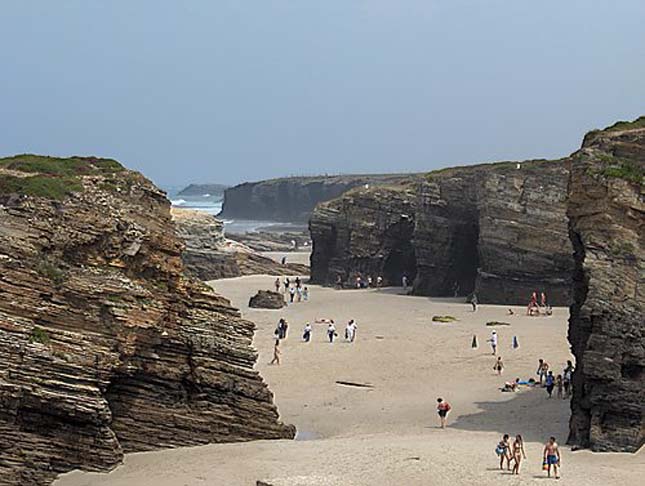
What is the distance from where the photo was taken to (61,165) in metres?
23.9

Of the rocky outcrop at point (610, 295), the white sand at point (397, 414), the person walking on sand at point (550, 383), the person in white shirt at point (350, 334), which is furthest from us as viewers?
the person in white shirt at point (350, 334)

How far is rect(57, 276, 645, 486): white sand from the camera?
67.0ft

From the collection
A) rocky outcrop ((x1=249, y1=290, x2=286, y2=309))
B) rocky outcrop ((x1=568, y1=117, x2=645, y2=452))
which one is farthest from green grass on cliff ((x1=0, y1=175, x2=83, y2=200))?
rocky outcrop ((x1=249, y1=290, x2=286, y2=309))

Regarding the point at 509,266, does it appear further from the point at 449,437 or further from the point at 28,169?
the point at 28,169

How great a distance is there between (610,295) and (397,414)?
807cm

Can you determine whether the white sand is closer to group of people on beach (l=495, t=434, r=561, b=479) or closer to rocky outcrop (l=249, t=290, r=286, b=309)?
group of people on beach (l=495, t=434, r=561, b=479)

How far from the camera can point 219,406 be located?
2325 centimetres

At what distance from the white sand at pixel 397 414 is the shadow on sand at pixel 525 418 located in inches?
2.3

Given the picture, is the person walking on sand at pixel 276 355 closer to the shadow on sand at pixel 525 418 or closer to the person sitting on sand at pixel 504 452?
the shadow on sand at pixel 525 418

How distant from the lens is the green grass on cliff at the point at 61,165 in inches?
914

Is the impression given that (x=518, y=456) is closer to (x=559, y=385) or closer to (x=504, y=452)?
(x=504, y=452)

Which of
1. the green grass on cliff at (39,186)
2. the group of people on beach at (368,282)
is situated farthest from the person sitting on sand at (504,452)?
the group of people on beach at (368,282)

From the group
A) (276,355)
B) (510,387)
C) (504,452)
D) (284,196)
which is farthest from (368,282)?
(284,196)

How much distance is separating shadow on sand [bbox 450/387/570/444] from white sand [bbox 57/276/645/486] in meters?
0.06
